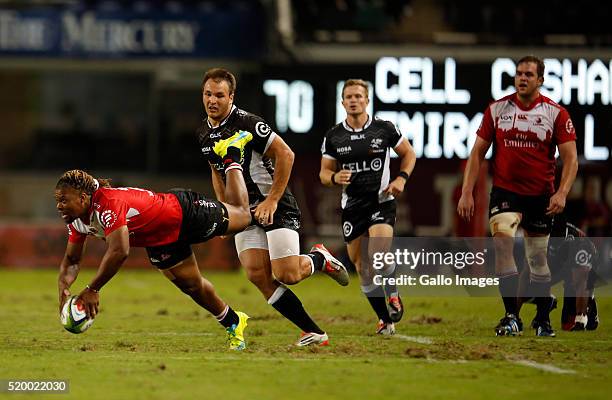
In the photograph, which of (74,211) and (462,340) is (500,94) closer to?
(462,340)

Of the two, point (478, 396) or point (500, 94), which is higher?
point (500, 94)

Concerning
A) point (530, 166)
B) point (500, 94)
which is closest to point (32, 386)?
point (530, 166)

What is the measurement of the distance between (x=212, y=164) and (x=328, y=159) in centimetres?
192

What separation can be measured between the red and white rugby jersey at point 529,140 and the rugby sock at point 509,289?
0.80 meters

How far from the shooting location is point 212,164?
967 cm

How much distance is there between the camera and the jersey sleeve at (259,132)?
9.51m

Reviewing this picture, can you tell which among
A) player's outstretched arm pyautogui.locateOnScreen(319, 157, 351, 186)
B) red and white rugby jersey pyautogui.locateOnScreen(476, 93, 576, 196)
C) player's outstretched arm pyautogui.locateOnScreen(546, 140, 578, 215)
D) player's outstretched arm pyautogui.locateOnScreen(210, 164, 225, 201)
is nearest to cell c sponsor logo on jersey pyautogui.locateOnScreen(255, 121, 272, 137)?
player's outstretched arm pyautogui.locateOnScreen(210, 164, 225, 201)

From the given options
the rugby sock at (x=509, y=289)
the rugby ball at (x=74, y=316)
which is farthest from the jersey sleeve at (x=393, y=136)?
the rugby ball at (x=74, y=316)

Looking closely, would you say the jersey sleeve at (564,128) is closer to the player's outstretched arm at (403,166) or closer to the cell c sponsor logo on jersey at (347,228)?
the player's outstretched arm at (403,166)

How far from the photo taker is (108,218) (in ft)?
27.7

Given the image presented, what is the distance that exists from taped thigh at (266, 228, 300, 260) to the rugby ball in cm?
176

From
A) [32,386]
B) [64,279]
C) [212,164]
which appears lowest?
[32,386]

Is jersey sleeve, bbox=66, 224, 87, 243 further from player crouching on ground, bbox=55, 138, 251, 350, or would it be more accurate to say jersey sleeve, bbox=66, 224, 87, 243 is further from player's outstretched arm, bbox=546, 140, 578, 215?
player's outstretched arm, bbox=546, 140, 578, 215

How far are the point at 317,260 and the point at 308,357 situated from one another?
51.1 inches
